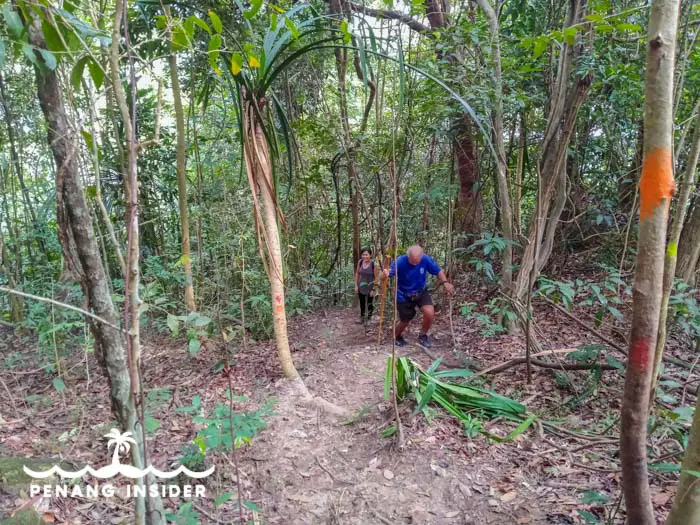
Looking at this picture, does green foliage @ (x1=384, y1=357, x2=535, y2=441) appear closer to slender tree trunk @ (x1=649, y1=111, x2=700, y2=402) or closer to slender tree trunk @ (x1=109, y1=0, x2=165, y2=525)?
slender tree trunk @ (x1=649, y1=111, x2=700, y2=402)

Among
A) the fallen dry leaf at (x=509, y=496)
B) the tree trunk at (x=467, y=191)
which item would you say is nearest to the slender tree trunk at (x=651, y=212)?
the fallen dry leaf at (x=509, y=496)

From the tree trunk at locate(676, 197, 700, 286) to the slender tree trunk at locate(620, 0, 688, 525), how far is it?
3.60 metres

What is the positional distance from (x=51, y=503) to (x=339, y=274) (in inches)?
201

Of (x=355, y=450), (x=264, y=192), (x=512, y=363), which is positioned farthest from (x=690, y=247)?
(x=264, y=192)

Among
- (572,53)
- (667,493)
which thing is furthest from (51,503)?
(572,53)

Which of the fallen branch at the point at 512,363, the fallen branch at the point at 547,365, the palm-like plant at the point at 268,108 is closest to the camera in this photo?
the palm-like plant at the point at 268,108

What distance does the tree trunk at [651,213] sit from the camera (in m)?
1.29

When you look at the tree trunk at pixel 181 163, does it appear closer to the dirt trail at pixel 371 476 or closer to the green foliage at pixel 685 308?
the dirt trail at pixel 371 476

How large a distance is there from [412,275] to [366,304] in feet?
3.37

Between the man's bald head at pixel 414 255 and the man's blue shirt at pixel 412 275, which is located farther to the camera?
the man's blue shirt at pixel 412 275

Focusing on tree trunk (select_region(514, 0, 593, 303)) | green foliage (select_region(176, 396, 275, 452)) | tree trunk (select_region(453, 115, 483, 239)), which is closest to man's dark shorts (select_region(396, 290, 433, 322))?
tree trunk (select_region(514, 0, 593, 303))

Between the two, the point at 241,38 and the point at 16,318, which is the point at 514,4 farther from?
the point at 16,318

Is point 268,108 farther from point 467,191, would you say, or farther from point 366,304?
A: point 467,191

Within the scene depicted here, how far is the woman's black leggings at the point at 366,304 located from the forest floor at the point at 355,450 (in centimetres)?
153
